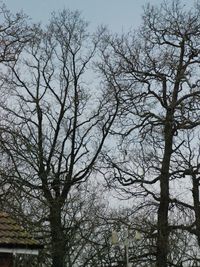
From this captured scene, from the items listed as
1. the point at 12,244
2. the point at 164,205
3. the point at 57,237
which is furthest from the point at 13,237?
the point at 57,237

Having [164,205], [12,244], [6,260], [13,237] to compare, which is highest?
[164,205]

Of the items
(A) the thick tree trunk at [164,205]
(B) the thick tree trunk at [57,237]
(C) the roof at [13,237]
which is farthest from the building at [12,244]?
(B) the thick tree trunk at [57,237]

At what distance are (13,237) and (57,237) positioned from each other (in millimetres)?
14582

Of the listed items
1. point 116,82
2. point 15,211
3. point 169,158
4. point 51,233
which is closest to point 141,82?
point 116,82

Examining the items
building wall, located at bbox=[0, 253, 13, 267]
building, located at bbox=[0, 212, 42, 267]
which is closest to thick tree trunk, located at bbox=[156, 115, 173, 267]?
building, located at bbox=[0, 212, 42, 267]

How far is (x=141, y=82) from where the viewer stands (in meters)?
24.0

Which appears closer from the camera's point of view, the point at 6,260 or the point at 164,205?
the point at 6,260

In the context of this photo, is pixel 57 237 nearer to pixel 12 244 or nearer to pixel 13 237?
pixel 13 237

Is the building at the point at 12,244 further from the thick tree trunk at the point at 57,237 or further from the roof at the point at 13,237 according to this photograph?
the thick tree trunk at the point at 57,237

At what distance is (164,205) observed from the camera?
23.2 m

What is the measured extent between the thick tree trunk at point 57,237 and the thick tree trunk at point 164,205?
263 inches

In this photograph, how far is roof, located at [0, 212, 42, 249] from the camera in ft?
46.4

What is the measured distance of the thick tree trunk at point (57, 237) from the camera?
2823 cm

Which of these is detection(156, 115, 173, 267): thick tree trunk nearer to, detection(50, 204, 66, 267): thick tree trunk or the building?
detection(50, 204, 66, 267): thick tree trunk
